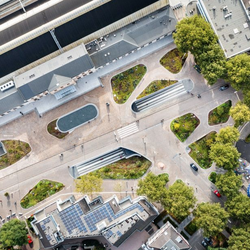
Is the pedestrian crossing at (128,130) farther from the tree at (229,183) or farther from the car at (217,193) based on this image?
the car at (217,193)

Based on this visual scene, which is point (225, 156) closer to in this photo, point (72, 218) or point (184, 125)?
point (184, 125)

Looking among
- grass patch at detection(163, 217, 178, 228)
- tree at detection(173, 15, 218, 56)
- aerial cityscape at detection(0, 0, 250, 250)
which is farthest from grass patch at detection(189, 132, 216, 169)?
tree at detection(173, 15, 218, 56)

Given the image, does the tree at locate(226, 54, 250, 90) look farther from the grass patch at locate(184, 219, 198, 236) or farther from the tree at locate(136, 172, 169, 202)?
the grass patch at locate(184, 219, 198, 236)

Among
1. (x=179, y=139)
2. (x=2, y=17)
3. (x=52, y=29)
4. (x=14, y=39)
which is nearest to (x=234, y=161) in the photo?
(x=179, y=139)

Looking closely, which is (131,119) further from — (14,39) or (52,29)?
(14,39)

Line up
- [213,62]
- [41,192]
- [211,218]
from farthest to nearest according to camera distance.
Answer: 1. [41,192]
2. [213,62]
3. [211,218]

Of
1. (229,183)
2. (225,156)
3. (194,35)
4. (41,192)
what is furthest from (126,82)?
(41,192)
